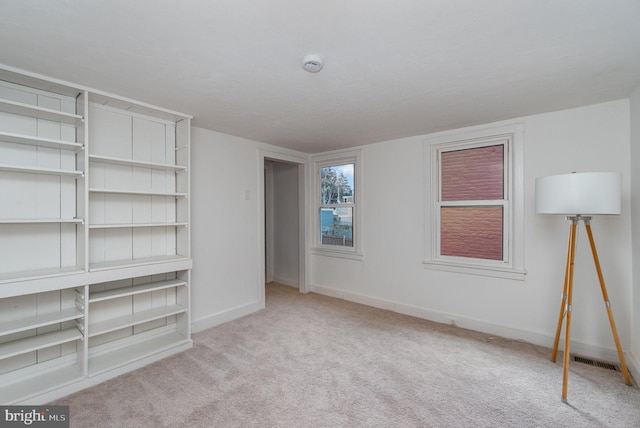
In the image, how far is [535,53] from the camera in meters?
1.74

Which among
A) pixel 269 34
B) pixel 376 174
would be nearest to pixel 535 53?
pixel 269 34

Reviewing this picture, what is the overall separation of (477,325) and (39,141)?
14.5 ft

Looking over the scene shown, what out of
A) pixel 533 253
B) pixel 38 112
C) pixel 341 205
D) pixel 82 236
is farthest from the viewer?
pixel 341 205

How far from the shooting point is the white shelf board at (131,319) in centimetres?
239

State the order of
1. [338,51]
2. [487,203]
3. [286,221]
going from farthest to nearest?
[286,221]
[487,203]
[338,51]

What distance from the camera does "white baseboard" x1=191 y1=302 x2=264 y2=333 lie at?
129 inches

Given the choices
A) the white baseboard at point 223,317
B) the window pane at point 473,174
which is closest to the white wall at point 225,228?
the white baseboard at point 223,317

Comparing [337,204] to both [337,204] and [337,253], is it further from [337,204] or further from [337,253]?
[337,253]

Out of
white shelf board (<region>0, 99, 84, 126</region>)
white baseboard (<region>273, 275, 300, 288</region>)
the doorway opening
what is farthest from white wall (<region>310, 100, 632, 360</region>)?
white shelf board (<region>0, 99, 84, 126</region>)

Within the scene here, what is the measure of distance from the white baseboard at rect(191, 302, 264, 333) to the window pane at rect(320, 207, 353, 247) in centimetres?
154

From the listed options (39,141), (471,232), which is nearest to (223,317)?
(39,141)

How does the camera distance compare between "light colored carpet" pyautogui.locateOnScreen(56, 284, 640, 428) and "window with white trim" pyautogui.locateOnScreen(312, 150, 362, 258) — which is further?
"window with white trim" pyautogui.locateOnScreen(312, 150, 362, 258)

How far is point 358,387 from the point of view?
2.20 metres

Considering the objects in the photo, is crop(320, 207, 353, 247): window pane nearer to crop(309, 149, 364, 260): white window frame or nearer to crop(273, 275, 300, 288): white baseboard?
crop(309, 149, 364, 260): white window frame
